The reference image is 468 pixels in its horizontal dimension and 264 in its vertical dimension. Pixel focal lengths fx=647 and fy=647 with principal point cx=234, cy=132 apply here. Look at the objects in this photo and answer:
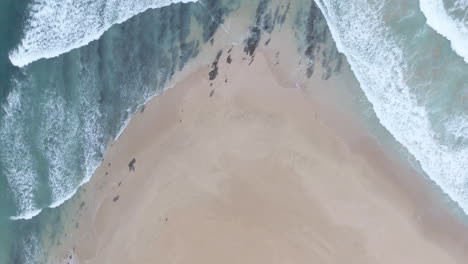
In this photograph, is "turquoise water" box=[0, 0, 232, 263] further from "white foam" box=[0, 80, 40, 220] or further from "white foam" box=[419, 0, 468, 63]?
"white foam" box=[419, 0, 468, 63]

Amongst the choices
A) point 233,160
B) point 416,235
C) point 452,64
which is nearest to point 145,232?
point 233,160

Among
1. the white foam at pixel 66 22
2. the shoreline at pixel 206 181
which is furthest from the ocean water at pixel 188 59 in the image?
the shoreline at pixel 206 181

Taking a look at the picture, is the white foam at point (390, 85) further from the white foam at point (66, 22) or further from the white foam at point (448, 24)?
the white foam at point (66, 22)

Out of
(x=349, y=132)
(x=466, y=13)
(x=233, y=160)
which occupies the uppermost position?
(x=466, y=13)

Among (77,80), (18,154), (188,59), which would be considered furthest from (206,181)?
(18,154)

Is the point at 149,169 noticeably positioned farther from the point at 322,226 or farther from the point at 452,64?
the point at 452,64
